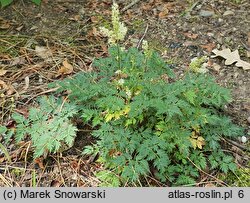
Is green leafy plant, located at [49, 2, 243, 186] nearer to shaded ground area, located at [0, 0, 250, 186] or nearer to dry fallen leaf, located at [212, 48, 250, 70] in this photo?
shaded ground area, located at [0, 0, 250, 186]

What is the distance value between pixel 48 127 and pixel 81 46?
1.10 metres

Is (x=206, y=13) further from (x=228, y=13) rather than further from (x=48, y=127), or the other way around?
(x=48, y=127)

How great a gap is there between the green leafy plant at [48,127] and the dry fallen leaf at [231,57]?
1341 mm

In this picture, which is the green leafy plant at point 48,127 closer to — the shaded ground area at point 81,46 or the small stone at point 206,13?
the shaded ground area at point 81,46

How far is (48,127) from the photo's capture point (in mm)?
2525

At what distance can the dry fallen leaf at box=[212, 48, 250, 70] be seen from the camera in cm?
321

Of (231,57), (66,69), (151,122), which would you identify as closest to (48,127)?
(151,122)

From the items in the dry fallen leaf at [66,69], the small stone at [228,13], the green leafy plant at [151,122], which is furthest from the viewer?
the small stone at [228,13]

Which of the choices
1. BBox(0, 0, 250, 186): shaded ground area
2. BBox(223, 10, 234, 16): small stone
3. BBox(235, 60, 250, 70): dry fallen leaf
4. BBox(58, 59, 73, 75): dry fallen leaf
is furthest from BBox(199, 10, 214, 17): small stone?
BBox(58, 59, 73, 75): dry fallen leaf

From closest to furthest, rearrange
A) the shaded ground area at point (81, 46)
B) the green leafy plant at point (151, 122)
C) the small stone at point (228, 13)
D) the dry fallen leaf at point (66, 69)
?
the green leafy plant at point (151, 122) < the shaded ground area at point (81, 46) < the dry fallen leaf at point (66, 69) < the small stone at point (228, 13)

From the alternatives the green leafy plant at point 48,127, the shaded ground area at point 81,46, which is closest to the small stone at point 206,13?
the shaded ground area at point 81,46

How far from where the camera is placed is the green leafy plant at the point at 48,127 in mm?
2461

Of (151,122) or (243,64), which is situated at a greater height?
(151,122)

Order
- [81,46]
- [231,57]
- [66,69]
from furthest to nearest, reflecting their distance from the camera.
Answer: [81,46], [231,57], [66,69]
